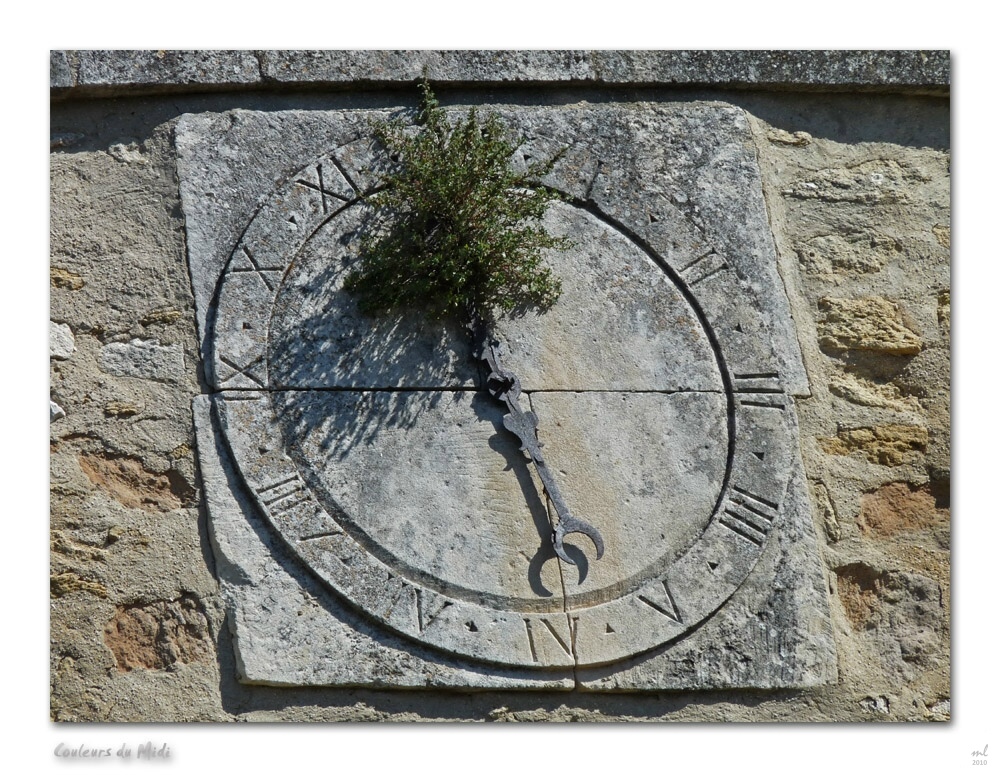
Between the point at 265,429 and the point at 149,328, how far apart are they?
1.57ft

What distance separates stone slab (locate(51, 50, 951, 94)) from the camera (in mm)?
4051

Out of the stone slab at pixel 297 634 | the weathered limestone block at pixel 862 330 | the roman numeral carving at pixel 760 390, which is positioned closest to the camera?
the stone slab at pixel 297 634

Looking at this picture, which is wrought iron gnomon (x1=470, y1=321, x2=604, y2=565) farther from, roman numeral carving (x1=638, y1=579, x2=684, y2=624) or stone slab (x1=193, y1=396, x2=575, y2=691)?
stone slab (x1=193, y1=396, x2=575, y2=691)

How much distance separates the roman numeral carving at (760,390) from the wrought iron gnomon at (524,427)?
0.64 m

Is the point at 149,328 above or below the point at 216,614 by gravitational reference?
above

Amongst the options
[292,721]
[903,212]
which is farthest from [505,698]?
[903,212]

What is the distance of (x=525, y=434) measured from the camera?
12.8ft

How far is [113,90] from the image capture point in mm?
4070

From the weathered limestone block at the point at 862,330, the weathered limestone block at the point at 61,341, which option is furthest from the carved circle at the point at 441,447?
the weathered limestone block at the point at 61,341

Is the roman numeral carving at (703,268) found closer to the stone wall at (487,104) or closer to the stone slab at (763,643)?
the stone wall at (487,104)

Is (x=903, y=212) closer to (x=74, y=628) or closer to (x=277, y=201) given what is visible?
(x=277, y=201)

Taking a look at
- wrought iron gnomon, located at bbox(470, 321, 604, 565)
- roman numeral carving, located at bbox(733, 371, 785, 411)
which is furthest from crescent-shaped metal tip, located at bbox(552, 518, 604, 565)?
roman numeral carving, located at bbox(733, 371, 785, 411)

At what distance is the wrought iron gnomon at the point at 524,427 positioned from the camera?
382 centimetres

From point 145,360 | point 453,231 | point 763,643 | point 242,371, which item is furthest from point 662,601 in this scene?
point 145,360
